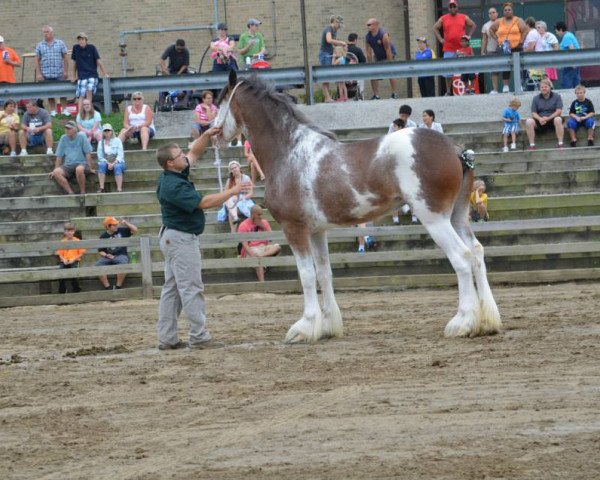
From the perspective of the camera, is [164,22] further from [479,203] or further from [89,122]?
[479,203]

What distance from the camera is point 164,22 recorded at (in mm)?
32094

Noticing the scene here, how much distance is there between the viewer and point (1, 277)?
1950 cm

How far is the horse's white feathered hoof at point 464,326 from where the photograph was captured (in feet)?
38.8

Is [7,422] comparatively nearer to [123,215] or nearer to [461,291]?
[461,291]

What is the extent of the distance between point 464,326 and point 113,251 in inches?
355

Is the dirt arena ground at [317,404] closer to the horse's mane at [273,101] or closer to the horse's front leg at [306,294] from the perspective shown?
the horse's front leg at [306,294]

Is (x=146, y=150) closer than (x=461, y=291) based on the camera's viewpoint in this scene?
No

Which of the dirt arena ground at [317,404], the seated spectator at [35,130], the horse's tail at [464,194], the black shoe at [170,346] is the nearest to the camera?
the dirt arena ground at [317,404]

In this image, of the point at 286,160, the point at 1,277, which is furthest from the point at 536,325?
the point at 1,277

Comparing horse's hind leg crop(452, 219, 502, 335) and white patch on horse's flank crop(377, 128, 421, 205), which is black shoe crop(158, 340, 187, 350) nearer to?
white patch on horse's flank crop(377, 128, 421, 205)

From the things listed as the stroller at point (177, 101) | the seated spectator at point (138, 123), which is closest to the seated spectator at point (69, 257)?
the seated spectator at point (138, 123)

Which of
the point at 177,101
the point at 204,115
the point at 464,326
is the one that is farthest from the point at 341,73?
the point at 464,326

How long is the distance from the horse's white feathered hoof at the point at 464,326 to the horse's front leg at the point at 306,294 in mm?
1367

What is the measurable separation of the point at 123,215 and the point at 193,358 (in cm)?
988
